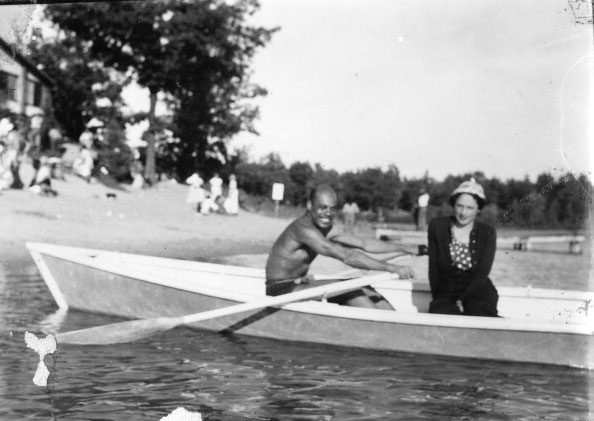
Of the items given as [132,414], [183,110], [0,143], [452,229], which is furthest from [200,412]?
[183,110]

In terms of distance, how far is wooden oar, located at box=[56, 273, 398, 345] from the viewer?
658 cm

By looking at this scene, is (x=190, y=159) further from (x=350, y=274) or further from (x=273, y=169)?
(x=350, y=274)

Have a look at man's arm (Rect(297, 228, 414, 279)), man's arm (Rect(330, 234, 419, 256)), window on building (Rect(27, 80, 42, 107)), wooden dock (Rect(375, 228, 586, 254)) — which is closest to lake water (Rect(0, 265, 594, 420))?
man's arm (Rect(297, 228, 414, 279))

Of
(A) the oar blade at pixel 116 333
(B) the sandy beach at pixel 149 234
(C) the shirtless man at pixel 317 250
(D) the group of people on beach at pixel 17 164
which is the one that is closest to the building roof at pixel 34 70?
(D) the group of people on beach at pixel 17 164

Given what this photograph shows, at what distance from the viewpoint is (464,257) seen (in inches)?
251

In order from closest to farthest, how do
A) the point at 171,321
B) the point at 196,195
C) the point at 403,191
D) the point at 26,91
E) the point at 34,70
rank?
the point at 171,321 → the point at 196,195 → the point at 34,70 → the point at 26,91 → the point at 403,191

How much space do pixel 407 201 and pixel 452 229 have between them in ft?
186

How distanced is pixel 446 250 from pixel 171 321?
251cm

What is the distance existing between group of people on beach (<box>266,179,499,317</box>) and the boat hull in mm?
243

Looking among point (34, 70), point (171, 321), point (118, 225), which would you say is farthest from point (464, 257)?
point (34, 70)

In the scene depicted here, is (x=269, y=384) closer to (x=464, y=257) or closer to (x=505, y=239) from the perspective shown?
(x=464, y=257)

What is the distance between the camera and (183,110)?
1069 inches

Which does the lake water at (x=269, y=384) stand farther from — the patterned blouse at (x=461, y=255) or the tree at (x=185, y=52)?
the tree at (x=185, y=52)

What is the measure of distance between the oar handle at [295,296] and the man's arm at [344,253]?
8 centimetres
